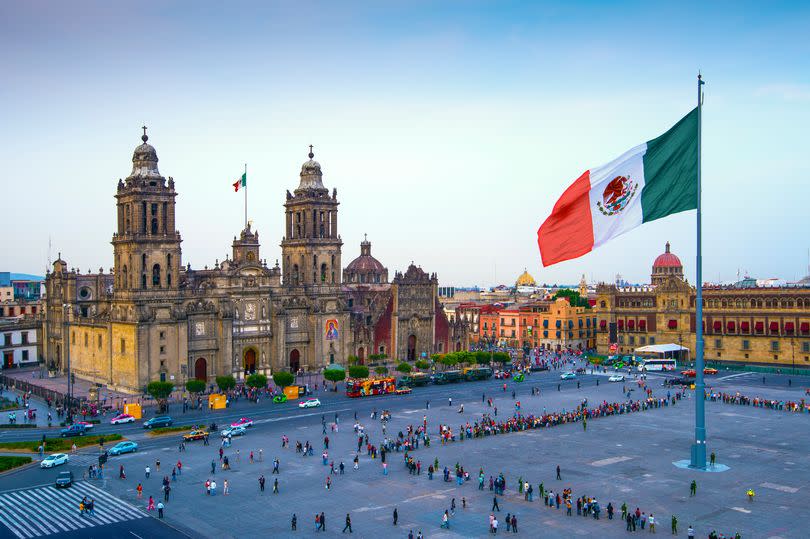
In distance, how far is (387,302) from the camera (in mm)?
108125

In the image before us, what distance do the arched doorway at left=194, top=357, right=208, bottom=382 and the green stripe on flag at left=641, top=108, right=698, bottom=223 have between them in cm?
6126

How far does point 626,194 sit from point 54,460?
3899 cm

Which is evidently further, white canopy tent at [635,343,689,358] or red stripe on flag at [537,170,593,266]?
white canopy tent at [635,343,689,358]

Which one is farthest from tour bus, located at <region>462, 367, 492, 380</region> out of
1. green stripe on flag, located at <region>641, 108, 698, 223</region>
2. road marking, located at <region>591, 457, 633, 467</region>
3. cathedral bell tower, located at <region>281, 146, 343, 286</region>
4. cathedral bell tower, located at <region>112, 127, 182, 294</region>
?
green stripe on flag, located at <region>641, 108, 698, 223</region>

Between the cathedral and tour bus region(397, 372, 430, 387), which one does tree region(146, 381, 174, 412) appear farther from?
tour bus region(397, 372, 430, 387)

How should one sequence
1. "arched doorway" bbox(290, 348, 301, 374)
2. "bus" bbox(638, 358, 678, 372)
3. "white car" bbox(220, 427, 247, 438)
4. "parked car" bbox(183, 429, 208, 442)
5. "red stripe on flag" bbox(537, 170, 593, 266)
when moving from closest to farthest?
"red stripe on flag" bbox(537, 170, 593, 266)
"parked car" bbox(183, 429, 208, 442)
"white car" bbox(220, 427, 247, 438)
"arched doorway" bbox(290, 348, 301, 374)
"bus" bbox(638, 358, 678, 372)

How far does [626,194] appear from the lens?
37.5 metres

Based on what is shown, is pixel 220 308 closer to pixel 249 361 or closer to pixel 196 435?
pixel 249 361

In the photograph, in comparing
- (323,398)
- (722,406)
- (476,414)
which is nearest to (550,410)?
(476,414)

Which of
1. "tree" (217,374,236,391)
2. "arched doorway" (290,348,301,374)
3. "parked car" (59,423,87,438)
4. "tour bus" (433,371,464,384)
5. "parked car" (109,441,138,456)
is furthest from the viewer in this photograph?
"arched doorway" (290,348,301,374)

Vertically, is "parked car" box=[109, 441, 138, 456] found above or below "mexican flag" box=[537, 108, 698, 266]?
below

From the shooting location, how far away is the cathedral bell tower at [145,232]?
277 ft

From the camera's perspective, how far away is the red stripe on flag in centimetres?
3612

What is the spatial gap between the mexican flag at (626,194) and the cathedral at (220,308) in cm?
5632
